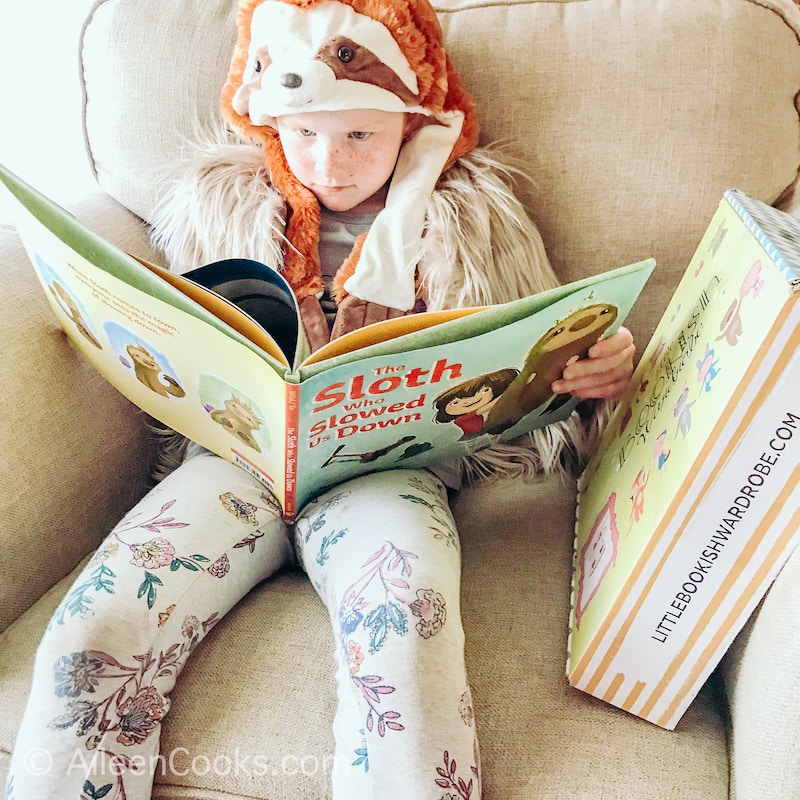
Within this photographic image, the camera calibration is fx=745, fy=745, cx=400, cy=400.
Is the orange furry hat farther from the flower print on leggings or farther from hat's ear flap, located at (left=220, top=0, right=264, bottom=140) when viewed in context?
the flower print on leggings

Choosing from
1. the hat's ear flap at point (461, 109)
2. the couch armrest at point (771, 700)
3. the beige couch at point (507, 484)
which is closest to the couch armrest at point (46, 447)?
the beige couch at point (507, 484)

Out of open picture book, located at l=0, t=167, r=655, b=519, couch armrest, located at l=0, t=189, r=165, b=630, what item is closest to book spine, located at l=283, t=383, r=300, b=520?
open picture book, located at l=0, t=167, r=655, b=519

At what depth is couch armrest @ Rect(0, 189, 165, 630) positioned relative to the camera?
2.21ft

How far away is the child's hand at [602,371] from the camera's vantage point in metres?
0.66

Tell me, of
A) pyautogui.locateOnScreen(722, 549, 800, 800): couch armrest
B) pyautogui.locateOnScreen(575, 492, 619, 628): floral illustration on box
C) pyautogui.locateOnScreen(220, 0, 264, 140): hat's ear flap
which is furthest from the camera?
pyautogui.locateOnScreen(220, 0, 264, 140): hat's ear flap

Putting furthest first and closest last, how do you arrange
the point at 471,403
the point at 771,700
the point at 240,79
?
the point at 240,79 < the point at 471,403 < the point at 771,700

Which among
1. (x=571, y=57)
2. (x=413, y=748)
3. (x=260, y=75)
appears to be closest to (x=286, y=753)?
(x=413, y=748)

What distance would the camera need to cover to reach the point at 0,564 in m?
0.66

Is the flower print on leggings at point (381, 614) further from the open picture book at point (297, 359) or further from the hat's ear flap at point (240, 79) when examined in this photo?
the hat's ear flap at point (240, 79)

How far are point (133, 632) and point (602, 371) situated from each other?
45cm

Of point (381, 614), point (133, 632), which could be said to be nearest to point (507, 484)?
point (381, 614)

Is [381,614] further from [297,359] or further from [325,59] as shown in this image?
[325,59]

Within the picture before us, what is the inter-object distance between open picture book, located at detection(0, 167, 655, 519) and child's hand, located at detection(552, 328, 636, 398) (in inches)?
0.6

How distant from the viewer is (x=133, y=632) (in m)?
0.57
